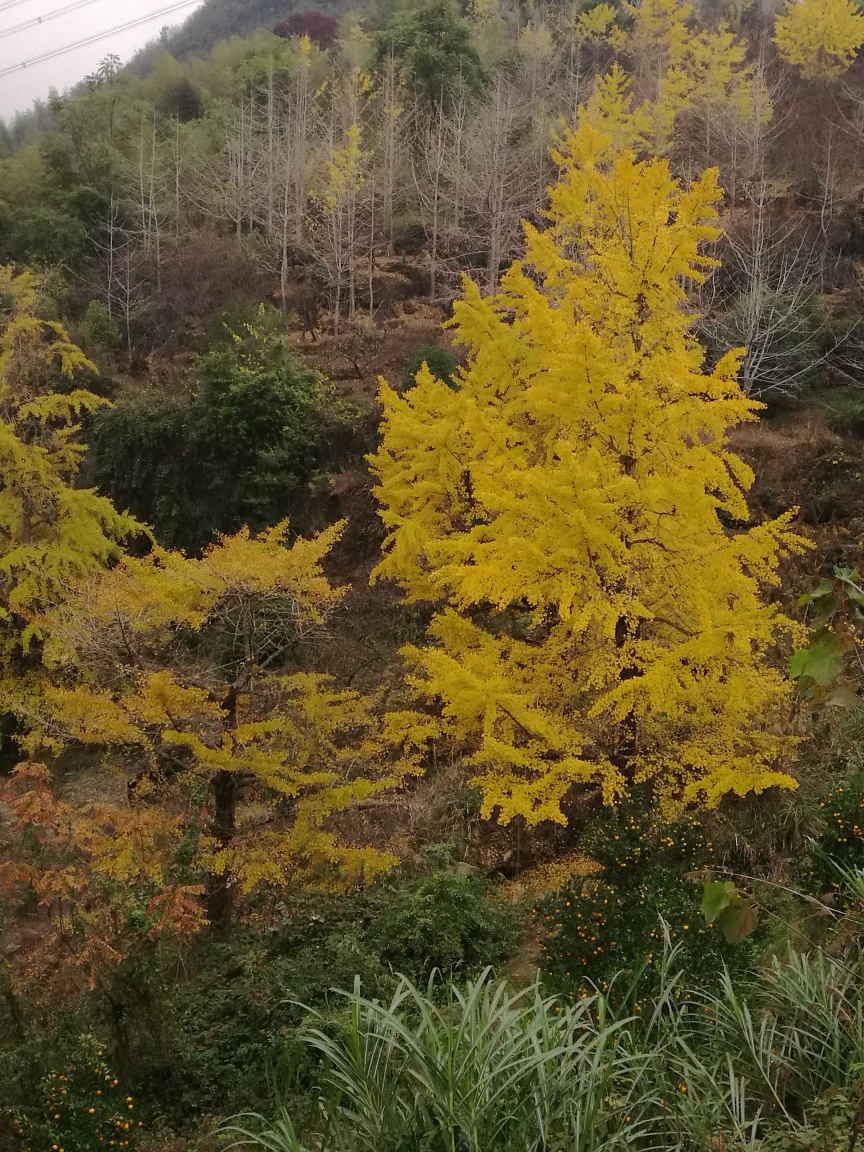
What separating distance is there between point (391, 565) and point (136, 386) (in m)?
15.3

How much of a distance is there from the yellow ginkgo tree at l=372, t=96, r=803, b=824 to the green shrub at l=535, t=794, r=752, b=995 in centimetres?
46

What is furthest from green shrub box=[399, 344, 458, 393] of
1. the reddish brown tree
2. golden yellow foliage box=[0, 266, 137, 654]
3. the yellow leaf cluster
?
the reddish brown tree

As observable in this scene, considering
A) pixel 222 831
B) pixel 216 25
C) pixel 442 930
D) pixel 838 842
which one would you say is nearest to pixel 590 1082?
pixel 838 842

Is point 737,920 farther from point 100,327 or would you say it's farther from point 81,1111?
point 100,327

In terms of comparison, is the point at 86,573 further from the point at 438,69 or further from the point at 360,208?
the point at 438,69

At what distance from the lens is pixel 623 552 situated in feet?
23.0

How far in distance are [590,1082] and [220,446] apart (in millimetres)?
16908

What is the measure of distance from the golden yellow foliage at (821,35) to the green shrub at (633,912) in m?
27.7

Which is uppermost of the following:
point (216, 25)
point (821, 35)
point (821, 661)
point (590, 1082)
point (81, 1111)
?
point (216, 25)

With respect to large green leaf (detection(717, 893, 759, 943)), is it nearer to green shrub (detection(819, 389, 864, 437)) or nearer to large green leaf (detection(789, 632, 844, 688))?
large green leaf (detection(789, 632, 844, 688))

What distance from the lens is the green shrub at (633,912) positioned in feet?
15.6

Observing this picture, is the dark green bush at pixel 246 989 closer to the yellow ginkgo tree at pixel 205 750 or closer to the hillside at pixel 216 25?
the yellow ginkgo tree at pixel 205 750

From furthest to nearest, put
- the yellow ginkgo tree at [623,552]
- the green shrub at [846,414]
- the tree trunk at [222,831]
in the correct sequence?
the green shrub at [846,414] → the tree trunk at [222,831] → the yellow ginkgo tree at [623,552]

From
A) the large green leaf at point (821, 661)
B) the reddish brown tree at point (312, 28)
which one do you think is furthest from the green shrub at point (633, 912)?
the reddish brown tree at point (312, 28)
